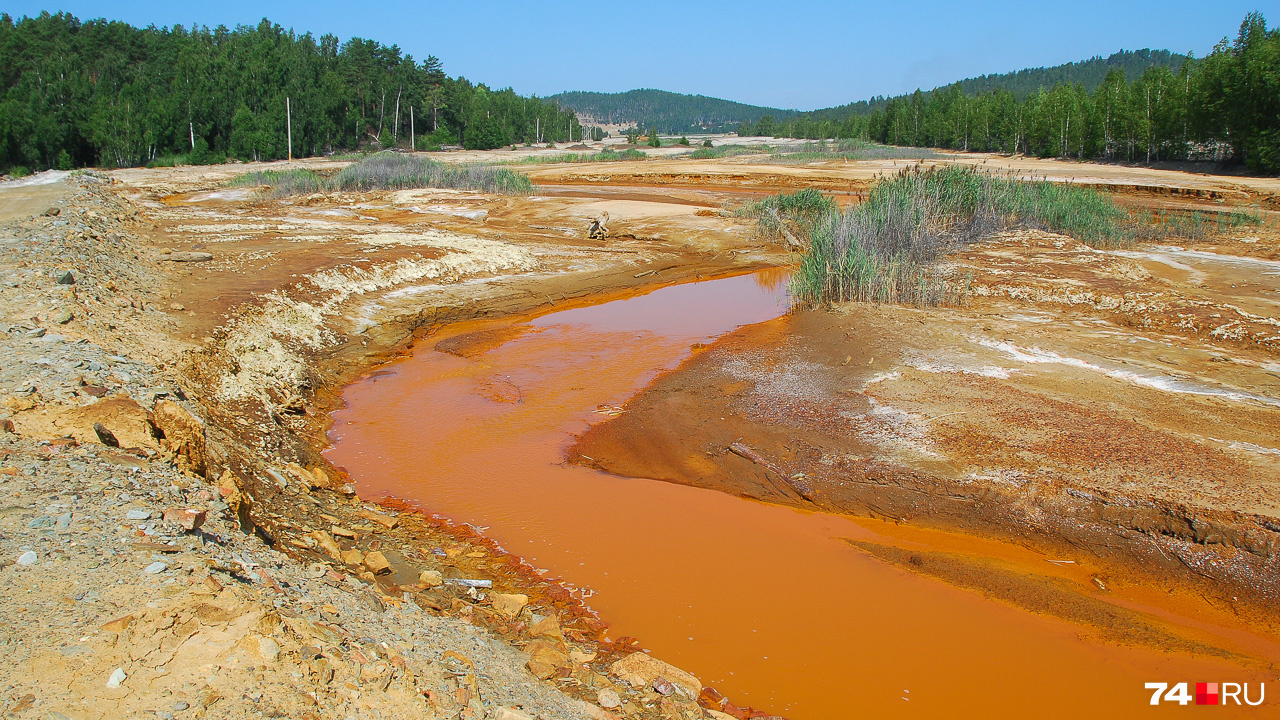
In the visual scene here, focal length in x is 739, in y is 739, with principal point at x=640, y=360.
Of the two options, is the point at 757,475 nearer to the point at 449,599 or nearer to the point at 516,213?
the point at 449,599

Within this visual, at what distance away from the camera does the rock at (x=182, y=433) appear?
4.65 m

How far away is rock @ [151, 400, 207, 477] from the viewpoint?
4648 mm

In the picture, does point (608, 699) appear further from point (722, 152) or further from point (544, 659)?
point (722, 152)

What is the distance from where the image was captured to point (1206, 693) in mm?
3723

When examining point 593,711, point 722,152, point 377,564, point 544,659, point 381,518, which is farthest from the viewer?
point 722,152

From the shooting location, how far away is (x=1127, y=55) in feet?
529

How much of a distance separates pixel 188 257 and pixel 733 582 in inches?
404

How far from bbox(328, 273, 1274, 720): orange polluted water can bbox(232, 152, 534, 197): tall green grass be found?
17.6 meters

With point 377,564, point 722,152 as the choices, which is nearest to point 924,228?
point 377,564

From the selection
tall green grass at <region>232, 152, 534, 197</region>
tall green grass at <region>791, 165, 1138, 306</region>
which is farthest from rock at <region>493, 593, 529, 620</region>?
tall green grass at <region>232, 152, 534, 197</region>

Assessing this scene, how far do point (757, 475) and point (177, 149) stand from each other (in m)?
51.9

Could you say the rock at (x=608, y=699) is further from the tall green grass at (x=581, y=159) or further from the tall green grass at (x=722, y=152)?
the tall green grass at (x=722, y=152)

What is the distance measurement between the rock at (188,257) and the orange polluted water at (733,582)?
16.2ft

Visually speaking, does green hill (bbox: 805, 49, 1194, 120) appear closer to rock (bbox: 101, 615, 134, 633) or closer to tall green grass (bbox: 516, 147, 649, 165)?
tall green grass (bbox: 516, 147, 649, 165)
